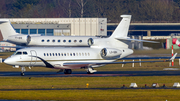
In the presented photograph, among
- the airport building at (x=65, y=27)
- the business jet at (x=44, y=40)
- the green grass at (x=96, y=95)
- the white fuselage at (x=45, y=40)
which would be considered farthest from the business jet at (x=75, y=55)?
the airport building at (x=65, y=27)

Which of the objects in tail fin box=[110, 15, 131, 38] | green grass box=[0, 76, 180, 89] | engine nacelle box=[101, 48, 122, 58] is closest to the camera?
green grass box=[0, 76, 180, 89]

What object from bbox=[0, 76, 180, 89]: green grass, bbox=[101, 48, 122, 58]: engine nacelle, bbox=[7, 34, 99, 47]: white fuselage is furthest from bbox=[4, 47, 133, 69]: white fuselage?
bbox=[7, 34, 99, 47]: white fuselage

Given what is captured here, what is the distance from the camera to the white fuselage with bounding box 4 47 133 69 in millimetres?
37703

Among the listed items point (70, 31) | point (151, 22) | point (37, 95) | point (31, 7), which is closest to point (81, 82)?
point (37, 95)

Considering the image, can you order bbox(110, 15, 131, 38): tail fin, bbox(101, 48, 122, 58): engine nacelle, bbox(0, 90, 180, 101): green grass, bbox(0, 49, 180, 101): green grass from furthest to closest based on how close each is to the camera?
bbox(110, 15, 131, 38): tail fin < bbox(101, 48, 122, 58): engine nacelle < bbox(0, 49, 180, 101): green grass < bbox(0, 90, 180, 101): green grass

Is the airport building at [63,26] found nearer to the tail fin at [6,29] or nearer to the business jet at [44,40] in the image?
the tail fin at [6,29]

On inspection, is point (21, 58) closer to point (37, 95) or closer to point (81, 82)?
point (81, 82)

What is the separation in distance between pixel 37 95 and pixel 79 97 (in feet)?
9.71

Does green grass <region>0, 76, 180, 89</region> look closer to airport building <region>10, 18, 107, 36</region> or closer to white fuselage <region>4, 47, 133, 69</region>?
white fuselage <region>4, 47, 133, 69</region>

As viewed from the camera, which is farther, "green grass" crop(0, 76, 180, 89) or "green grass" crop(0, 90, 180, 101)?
"green grass" crop(0, 76, 180, 89)

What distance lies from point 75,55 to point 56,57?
247 centimetres

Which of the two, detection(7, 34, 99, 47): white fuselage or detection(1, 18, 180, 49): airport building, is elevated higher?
detection(1, 18, 180, 49): airport building

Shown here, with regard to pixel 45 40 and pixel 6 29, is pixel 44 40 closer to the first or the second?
pixel 45 40

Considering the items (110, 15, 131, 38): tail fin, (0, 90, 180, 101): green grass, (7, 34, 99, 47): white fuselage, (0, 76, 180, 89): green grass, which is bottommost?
(0, 90, 180, 101): green grass
